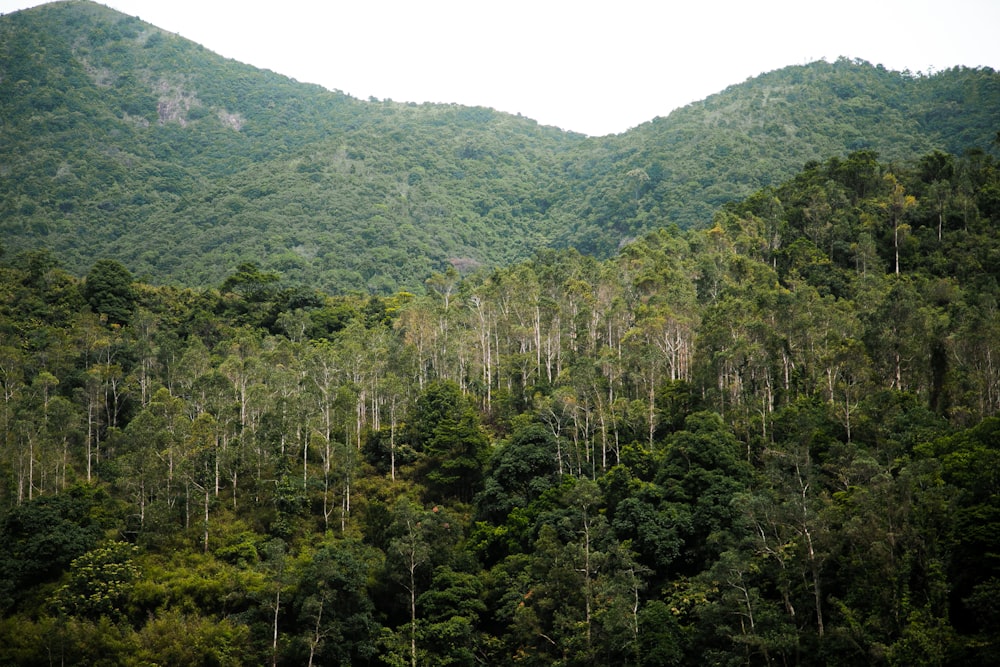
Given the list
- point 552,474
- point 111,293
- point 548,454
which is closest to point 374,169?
point 111,293

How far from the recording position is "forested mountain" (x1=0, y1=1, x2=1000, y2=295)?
399 ft

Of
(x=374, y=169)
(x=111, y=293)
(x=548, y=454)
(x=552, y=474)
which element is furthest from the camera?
(x=374, y=169)

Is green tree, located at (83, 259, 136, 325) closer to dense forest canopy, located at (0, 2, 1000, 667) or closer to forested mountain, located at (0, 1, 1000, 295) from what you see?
dense forest canopy, located at (0, 2, 1000, 667)

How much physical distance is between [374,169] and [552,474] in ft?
380

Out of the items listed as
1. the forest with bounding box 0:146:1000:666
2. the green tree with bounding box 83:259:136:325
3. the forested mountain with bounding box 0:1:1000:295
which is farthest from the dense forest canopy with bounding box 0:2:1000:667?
the forested mountain with bounding box 0:1:1000:295

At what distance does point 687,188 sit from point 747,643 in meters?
98.7

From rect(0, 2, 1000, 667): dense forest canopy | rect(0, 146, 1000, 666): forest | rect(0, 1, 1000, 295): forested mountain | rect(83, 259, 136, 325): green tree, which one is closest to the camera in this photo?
rect(0, 146, 1000, 666): forest

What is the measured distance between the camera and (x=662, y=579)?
40969 mm

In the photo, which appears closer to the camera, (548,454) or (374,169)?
(548,454)

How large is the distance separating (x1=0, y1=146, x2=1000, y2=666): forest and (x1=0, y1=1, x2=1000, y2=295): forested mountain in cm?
4601

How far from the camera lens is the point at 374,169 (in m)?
156

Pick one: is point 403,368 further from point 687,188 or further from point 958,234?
point 687,188

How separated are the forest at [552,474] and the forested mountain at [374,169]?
46.0m

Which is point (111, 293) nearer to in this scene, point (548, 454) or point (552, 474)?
point (548, 454)
